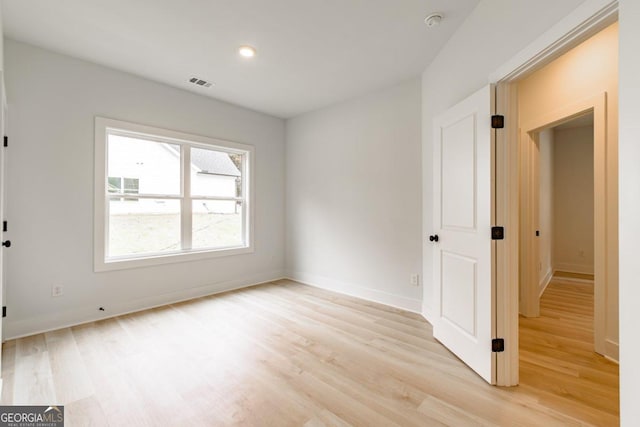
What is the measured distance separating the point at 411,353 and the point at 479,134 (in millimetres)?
1811

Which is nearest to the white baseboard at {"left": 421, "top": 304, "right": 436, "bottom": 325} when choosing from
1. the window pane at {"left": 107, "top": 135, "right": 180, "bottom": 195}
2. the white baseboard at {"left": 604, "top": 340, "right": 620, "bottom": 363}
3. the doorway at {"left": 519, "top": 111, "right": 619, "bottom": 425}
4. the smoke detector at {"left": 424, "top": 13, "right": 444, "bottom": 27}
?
the doorway at {"left": 519, "top": 111, "right": 619, "bottom": 425}

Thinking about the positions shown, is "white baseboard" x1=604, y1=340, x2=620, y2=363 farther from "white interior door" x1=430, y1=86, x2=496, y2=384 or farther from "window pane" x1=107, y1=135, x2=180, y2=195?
"window pane" x1=107, y1=135, x2=180, y2=195

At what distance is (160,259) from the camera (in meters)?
3.56

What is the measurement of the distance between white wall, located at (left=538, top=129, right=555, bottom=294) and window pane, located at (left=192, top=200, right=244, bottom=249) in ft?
15.1

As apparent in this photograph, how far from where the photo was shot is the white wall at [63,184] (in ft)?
8.69

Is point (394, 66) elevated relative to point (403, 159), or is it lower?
elevated

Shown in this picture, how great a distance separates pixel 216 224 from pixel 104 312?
5.49 feet

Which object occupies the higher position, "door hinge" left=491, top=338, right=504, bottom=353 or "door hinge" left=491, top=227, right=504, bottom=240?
A: "door hinge" left=491, top=227, right=504, bottom=240

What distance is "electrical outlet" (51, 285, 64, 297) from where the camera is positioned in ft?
9.30

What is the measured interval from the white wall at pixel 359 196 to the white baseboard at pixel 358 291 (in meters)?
0.01

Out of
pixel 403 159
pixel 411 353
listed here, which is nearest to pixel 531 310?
pixel 411 353

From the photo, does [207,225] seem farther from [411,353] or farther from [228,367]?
[411,353]

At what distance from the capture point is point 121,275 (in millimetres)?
3264

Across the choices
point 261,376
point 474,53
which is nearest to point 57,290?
point 261,376
